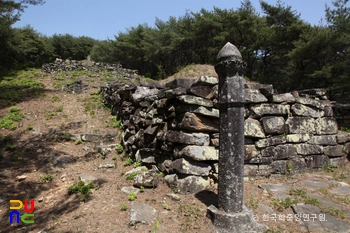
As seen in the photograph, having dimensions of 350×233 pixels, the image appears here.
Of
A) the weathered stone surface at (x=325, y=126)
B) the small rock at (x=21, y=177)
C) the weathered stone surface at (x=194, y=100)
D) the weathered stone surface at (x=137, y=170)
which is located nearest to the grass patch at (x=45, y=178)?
the small rock at (x=21, y=177)

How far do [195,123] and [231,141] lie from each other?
115 cm

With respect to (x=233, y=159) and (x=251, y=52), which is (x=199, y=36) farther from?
(x=233, y=159)

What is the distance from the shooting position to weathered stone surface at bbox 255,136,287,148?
5.03 m

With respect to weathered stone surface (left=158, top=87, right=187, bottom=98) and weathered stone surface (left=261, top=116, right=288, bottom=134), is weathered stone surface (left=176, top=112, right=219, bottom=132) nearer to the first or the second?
weathered stone surface (left=158, top=87, right=187, bottom=98)

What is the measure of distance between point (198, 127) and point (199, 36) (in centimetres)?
1939

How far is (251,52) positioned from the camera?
2123cm

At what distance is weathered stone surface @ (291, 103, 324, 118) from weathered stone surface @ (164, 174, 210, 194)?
2987mm

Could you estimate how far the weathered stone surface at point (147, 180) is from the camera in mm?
4633

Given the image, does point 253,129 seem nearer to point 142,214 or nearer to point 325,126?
point 325,126

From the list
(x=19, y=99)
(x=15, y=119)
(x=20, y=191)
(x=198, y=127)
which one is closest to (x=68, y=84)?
(x=19, y=99)

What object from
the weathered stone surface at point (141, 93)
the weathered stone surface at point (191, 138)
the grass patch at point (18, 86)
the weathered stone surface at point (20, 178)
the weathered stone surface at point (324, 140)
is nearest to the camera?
the weathered stone surface at point (191, 138)

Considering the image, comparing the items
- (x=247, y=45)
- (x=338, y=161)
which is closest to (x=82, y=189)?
(x=338, y=161)

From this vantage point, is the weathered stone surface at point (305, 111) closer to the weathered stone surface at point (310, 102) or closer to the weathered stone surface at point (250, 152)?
the weathered stone surface at point (310, 102)

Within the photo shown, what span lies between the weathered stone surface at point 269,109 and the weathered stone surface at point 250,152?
2.61 feet
